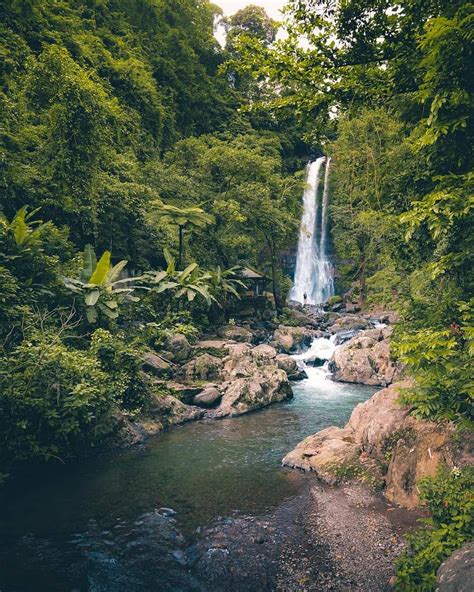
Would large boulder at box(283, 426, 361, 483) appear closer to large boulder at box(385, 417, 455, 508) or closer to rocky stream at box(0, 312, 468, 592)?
rocky stream at box(0, 312, 468, 592)

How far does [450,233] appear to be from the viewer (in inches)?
203

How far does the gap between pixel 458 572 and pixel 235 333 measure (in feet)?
55.5

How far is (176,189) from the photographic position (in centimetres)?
2311

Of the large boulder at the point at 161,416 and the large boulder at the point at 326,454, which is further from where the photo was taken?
the large boulder at the point at 161,416

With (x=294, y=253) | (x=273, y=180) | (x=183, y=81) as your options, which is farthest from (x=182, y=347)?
(x=183, y=81)

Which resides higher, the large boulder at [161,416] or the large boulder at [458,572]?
the large boulder at [458,572]

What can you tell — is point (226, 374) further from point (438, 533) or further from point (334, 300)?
point (334, 300)

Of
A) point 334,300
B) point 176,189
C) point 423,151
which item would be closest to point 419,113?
point 423,151

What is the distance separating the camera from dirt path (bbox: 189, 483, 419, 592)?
5.37 metres

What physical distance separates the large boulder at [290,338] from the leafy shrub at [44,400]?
13.2 meters

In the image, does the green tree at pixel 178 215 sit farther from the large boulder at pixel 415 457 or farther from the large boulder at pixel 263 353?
the large boulder at pixel 415 457

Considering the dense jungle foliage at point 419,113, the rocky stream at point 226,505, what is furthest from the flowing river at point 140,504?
the dense jungle foliage at point 419,113

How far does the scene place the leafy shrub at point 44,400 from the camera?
8.21m

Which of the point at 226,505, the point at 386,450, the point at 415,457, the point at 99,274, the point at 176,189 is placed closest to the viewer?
the point at 415,457
